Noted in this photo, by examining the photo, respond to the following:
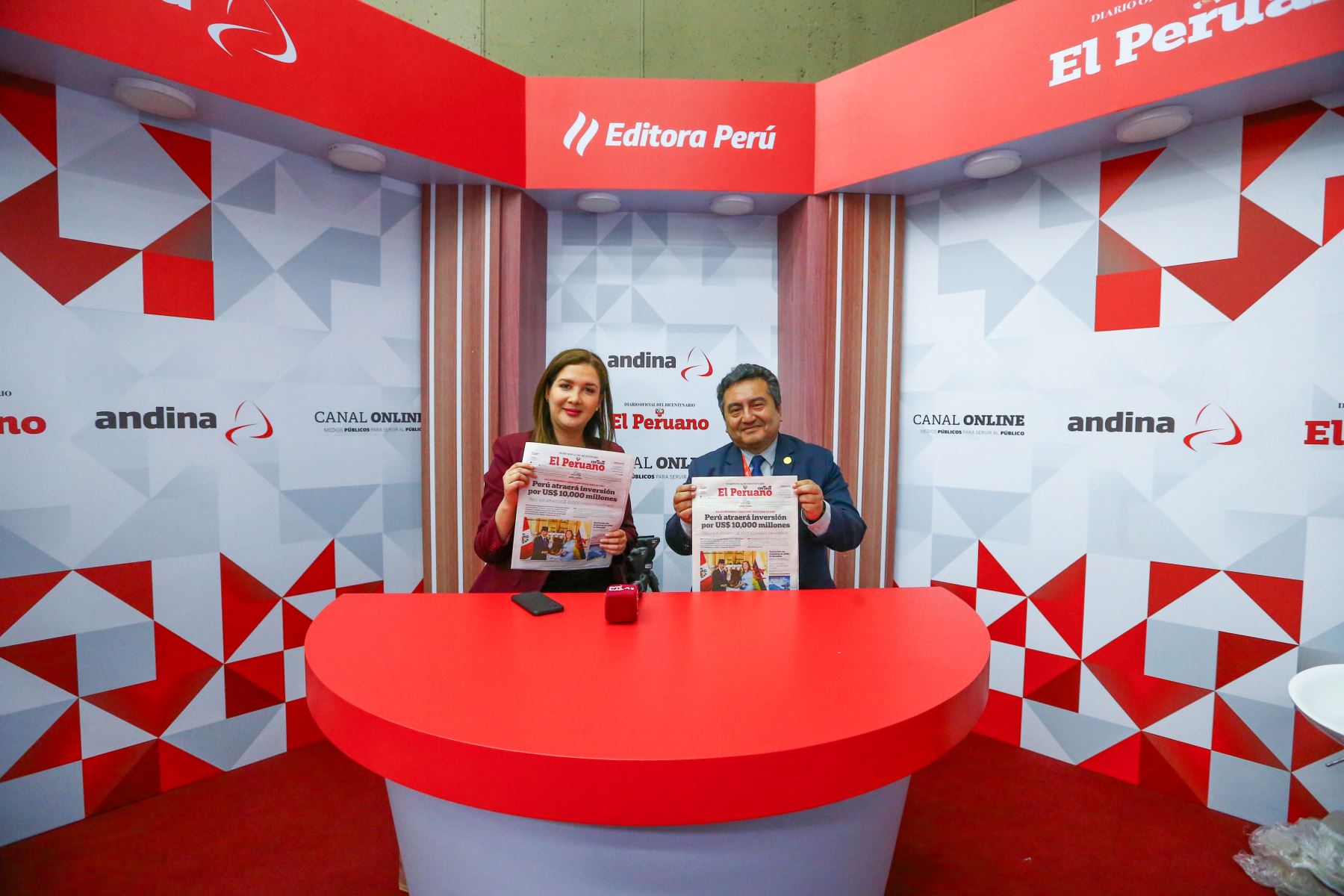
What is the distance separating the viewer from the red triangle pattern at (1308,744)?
2.37 metres

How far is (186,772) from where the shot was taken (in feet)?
8.80

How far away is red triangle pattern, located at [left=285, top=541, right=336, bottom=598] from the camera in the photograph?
9.94 ft

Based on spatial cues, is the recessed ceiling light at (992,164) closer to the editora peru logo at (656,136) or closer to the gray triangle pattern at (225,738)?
the editora peru logo at (656,136)

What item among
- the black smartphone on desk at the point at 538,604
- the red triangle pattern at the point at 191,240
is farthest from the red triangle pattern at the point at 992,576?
the red triangle pattern at the point at 191,240

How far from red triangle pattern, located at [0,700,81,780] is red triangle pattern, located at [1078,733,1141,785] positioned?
4.43 meters

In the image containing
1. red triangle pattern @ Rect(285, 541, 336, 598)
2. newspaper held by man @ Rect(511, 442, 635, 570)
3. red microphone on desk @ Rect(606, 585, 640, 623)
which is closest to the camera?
red microphone on desk @ Rect(606, 585, 640, 623)

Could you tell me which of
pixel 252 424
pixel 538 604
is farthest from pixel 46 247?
pixel 538 604

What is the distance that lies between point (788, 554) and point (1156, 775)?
7.30 feet

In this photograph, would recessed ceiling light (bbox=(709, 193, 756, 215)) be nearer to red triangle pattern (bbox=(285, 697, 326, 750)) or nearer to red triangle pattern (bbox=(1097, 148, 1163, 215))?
red triangle pattern (bbox=(1097, 148, 1163, 215))

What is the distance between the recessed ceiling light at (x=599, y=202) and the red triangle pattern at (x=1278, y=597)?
3370 millimetres

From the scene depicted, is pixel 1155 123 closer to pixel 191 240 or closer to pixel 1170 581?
pixel 1170 581

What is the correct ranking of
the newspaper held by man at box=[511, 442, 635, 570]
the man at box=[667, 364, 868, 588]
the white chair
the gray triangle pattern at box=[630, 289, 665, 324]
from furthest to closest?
the gray triangle pattern at box=[630, 289, 665, 324] → the man at box=[667, 364, 868, 588] → the newspaper held by man at box=[511, 442, 635, 570] → the white chair

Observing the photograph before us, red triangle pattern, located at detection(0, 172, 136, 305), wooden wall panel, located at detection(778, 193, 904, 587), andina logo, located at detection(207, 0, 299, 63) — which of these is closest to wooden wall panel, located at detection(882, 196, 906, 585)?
wooden wall panel, located at detection(778, 193, 904, 587)

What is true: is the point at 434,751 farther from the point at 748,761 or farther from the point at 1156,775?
the point at 1156,775
